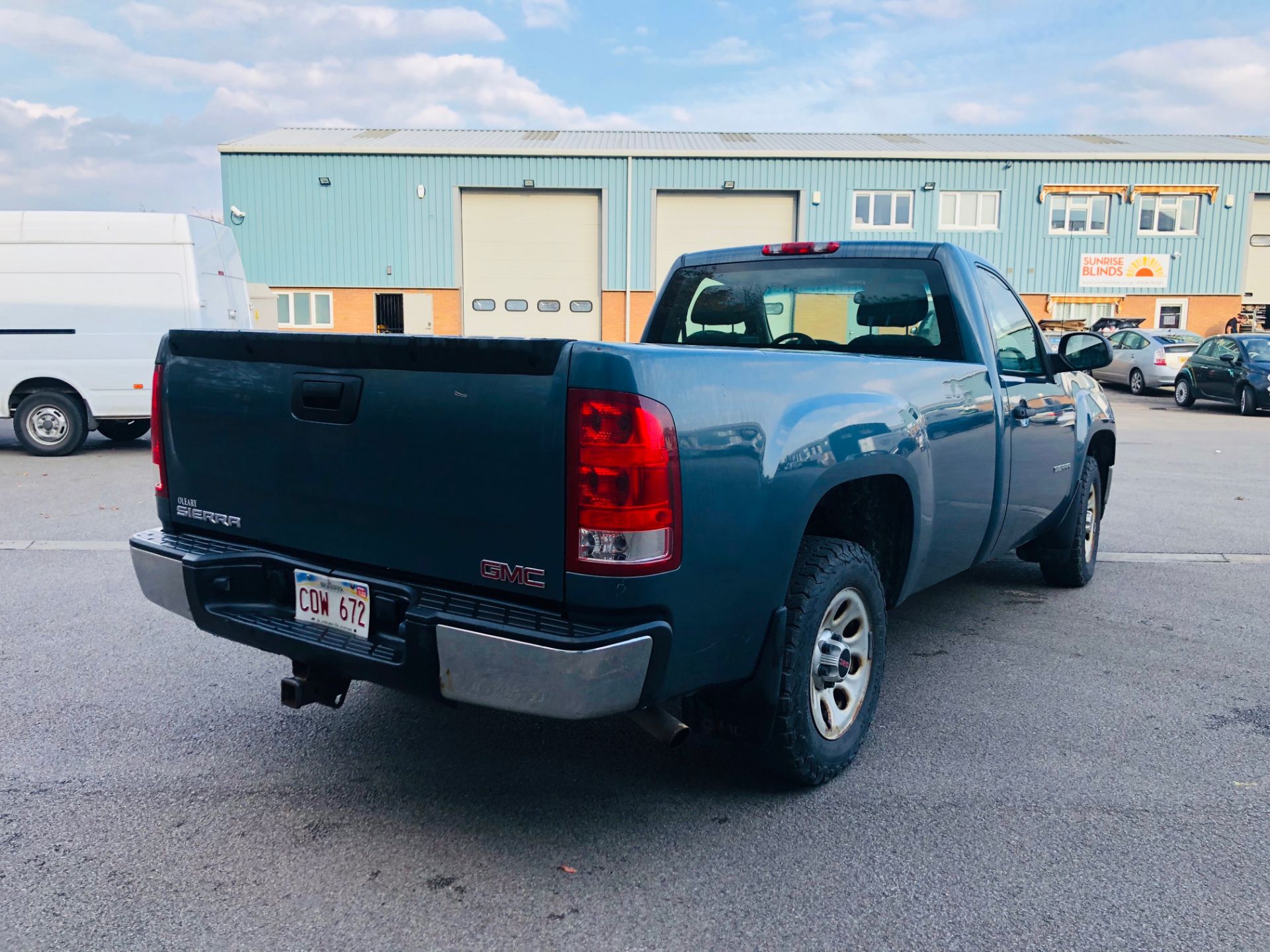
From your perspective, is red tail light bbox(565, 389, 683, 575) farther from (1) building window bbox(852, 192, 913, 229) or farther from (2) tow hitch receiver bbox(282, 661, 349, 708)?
(1) building window bbox(852, 192, 913, 229)

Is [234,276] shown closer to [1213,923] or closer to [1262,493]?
[1262,493]

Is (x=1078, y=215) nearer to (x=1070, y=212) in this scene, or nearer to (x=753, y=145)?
(x=1070, y=212)

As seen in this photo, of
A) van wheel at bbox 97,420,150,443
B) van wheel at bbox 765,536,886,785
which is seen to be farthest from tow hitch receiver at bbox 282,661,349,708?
van wheel at bbox 97,420,150,443

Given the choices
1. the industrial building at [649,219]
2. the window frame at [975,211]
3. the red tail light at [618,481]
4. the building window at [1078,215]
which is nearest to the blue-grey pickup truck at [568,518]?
the red tail light at [618,481]

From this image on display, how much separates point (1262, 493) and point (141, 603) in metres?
9.58

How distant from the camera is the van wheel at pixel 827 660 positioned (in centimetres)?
303

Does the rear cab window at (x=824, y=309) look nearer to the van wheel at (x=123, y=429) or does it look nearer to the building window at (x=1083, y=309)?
the van wheel at (x=123, y=429)

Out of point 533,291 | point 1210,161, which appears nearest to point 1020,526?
point 533,291

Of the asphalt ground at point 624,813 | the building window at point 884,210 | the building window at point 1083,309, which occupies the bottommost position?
the asphalt ground at point 624,813

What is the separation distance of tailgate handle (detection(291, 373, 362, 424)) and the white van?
9038 mm

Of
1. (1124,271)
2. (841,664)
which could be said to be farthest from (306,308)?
(841,664)

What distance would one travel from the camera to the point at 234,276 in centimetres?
1264

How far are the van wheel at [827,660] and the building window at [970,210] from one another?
109 feet

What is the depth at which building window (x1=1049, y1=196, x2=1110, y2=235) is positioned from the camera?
34.2 metres
